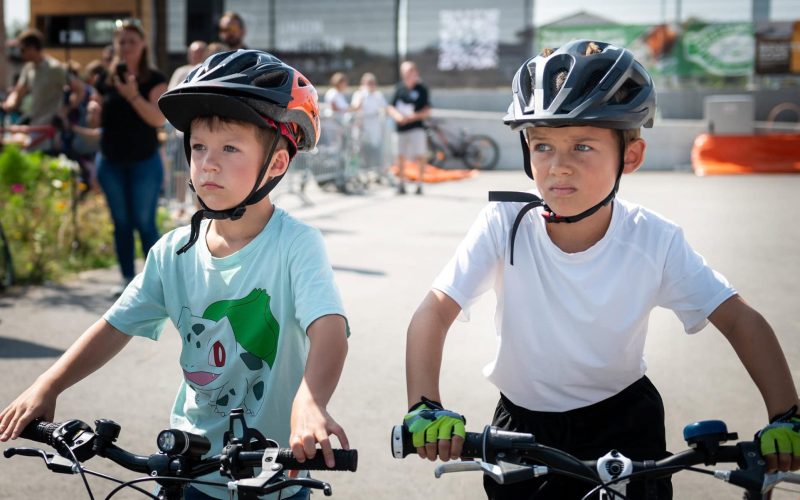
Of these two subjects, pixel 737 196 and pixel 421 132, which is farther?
pixel 421 132

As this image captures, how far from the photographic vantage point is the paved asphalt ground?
478 centimetres

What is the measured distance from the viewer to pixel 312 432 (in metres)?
2.06

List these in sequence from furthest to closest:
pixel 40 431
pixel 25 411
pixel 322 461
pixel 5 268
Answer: pixel 5 268 < pixel 25 411 < pixel 40 431 < pixel 322 461

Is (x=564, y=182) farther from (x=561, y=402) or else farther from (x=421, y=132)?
(x=421, y=132)

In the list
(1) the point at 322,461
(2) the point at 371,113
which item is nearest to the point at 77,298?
(1) the point at 322,461

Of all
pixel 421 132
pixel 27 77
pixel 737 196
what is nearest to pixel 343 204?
pixel 421 132

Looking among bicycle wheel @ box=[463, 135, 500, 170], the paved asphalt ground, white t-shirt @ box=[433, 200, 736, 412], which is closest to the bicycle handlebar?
white t-shirt @ box=[433, 200, 736, 412]

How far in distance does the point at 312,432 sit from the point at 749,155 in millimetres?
21802

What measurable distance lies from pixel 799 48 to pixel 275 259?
2545 cm

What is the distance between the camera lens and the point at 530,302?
2941 mm

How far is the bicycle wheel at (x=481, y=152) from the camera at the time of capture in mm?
24500

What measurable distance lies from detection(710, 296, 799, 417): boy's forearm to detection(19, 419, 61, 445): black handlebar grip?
1775mm

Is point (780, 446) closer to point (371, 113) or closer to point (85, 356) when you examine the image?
point (85, 356)

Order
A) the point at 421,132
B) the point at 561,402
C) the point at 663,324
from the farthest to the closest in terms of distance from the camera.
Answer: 1. the point at 421,132
2. the point at 663,324
3. the point at 561,402
